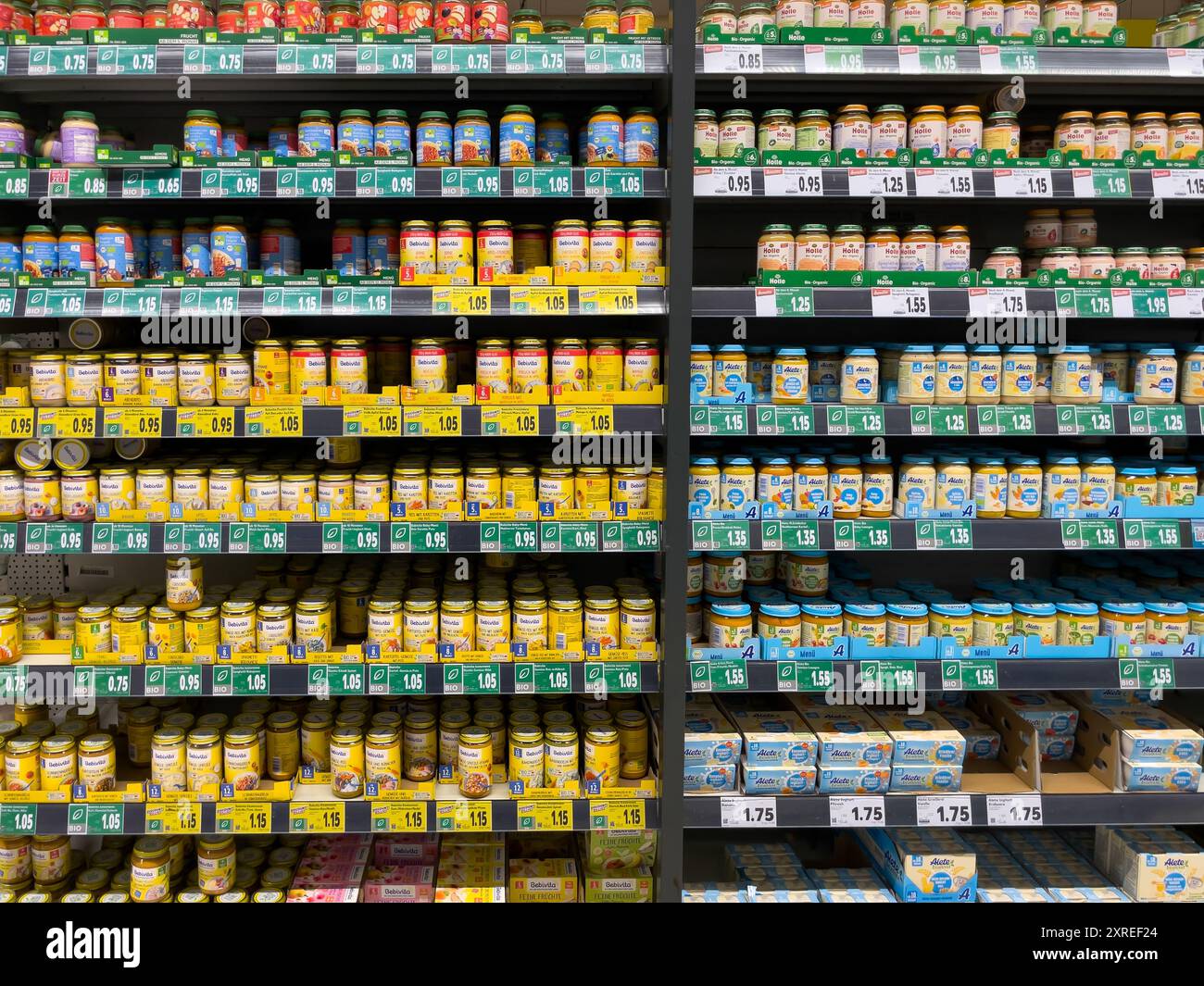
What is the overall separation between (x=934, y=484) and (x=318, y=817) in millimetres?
2077

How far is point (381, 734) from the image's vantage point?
8.50 feet

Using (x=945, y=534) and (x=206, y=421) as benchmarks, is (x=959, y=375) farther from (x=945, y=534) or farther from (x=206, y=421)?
(x=206, y=421)

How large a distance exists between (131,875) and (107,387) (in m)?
1.45

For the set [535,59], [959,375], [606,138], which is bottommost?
[959,375]

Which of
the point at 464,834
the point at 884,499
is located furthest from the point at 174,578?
the point at 884,499

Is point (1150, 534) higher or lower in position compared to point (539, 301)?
lower

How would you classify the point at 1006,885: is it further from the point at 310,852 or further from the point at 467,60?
the point at 467,60

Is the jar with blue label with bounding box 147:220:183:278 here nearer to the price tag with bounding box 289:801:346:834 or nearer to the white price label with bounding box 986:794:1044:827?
the price tag with bounding box 289:801:346:834

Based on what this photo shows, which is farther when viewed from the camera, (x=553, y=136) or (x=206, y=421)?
(x=553, y=136)

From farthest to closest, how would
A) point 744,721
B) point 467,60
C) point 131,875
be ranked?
1. point 744,721
2. point 131,875
3. point 467,60

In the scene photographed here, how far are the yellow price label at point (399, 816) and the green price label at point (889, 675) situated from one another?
138cm

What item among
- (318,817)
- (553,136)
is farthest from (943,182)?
(318,817)

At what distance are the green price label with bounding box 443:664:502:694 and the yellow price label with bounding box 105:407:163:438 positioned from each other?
1.09 m

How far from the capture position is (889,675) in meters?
2.62
